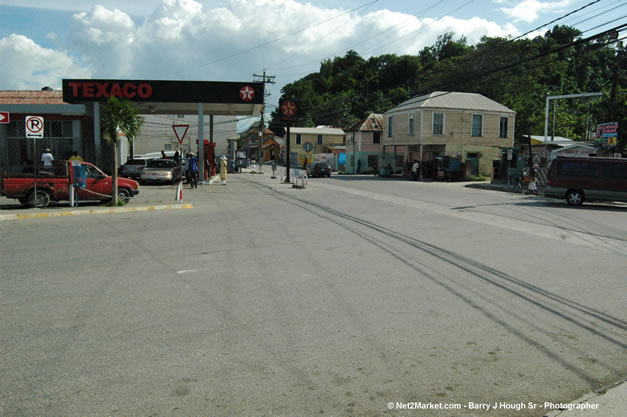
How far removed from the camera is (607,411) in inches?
145

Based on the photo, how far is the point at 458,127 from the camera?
141 ft

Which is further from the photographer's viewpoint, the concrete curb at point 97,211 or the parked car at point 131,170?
the parked car at point 131,170

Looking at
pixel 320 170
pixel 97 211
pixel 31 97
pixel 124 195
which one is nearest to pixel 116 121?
pixel 124 195

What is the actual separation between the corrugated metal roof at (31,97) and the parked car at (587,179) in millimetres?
37665

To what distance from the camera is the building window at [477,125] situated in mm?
43316

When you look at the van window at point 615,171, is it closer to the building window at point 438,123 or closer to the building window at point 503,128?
the building window at point 438,123

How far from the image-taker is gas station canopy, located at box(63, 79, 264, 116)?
27375mm

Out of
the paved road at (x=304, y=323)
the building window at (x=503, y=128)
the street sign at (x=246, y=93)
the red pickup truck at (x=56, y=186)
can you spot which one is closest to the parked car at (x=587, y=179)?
the paved road at (x=304, y=323)

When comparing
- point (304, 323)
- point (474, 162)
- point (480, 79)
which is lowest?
point (304, 323)

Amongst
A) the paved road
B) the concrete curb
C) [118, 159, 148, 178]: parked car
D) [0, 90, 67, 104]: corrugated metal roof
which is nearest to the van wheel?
the paved road

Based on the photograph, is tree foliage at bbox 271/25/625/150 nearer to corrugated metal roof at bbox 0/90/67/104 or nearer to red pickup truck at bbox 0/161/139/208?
red pickup truck at bbox 0/161/139/208

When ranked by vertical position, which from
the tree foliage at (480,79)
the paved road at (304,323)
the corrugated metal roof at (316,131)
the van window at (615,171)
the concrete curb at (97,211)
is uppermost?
the tree foliage at (480,79)

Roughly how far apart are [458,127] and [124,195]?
105ft

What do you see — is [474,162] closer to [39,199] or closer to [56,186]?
[56,186]
